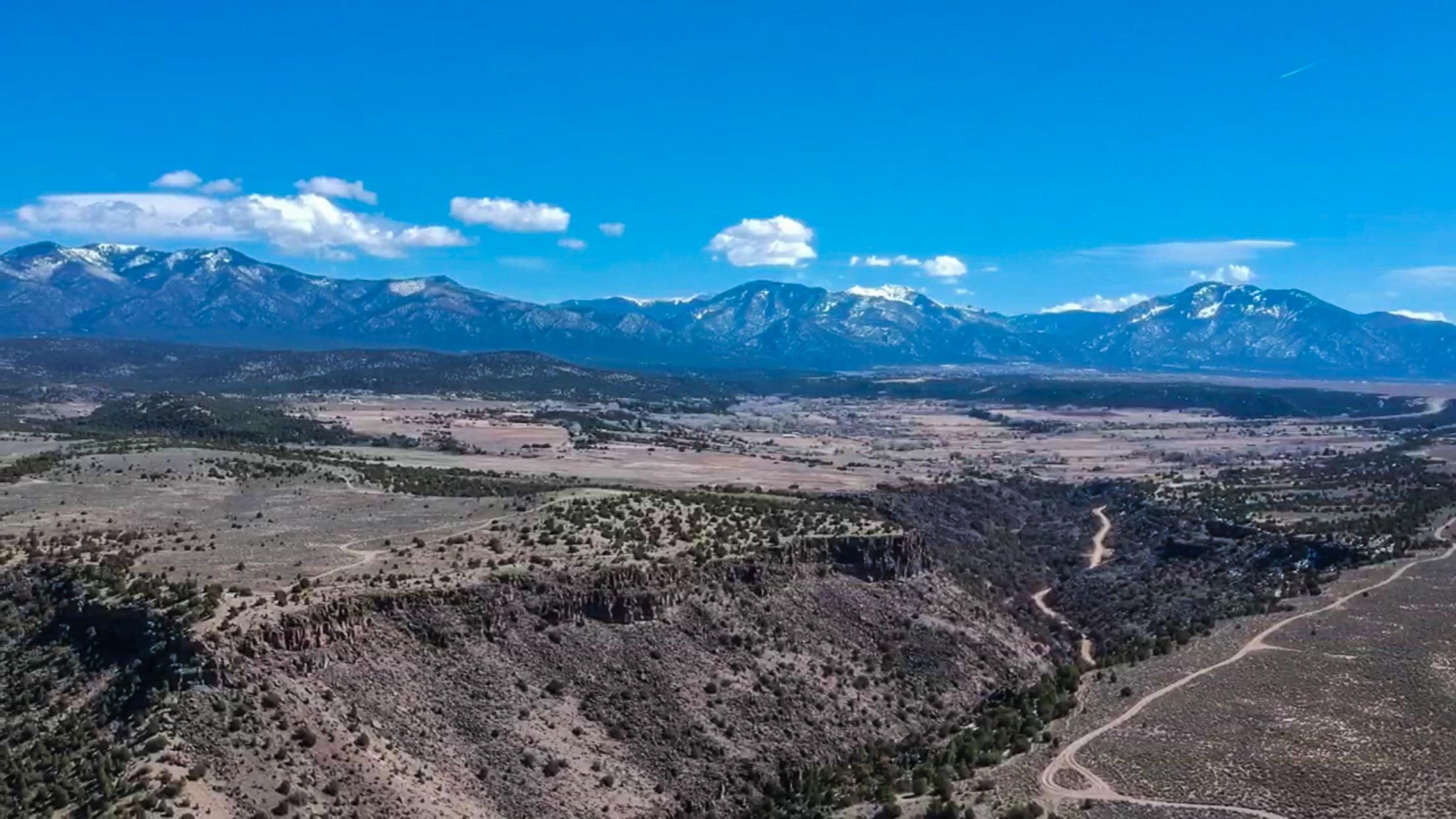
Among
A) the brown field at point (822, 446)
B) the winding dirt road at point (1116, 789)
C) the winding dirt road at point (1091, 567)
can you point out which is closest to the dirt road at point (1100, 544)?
the winding dirt road at point (1091, 567)

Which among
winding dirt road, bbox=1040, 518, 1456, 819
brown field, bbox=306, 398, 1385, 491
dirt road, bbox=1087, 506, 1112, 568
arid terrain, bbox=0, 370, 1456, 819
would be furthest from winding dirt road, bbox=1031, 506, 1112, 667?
brown field, bbox=306, 398, 1385, 491

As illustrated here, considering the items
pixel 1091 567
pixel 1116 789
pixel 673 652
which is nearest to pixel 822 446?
pixel 1091 567

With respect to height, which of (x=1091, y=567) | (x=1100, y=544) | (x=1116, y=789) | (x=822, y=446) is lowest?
(x=1091, y=567)

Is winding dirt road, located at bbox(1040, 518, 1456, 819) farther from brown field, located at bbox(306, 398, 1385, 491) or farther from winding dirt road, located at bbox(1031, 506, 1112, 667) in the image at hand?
brown field, located at bbox(306, 398, 1385, 491)

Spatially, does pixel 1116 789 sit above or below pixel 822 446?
below

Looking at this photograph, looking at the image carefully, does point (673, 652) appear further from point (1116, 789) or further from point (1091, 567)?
point (1091, 567)

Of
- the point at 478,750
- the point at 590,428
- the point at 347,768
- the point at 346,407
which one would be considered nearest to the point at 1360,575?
the point at 478,750

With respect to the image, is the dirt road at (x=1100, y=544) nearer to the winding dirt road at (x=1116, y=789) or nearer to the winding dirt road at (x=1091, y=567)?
the winding dirt road at (x=1091, y=567)

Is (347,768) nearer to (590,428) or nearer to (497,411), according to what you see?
(590,428)
